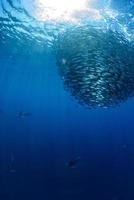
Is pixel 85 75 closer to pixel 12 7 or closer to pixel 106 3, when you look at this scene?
pixel 106 3

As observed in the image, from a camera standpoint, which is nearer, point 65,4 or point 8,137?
point 65,4

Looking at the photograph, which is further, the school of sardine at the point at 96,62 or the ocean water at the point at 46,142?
the ocean water at the point at 46,142

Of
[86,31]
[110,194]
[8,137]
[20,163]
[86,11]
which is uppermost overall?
[86,11]

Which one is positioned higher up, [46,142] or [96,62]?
[96,62]

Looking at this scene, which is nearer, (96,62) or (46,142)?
(96,62)

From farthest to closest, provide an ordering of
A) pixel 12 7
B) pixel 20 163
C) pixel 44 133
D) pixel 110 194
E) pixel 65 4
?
pixel 44 133, pixel 20 163, pixel 110 194, pixel 12 7, pixel 65 4

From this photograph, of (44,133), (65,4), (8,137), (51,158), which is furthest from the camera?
(44,133)

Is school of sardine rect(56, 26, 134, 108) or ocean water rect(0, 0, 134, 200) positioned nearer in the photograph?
school of sardine rect(56, 26, 134, 108)

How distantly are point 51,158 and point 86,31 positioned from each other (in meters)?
20.5

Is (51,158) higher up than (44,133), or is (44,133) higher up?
(44,133)

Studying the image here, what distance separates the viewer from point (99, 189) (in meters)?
26.8

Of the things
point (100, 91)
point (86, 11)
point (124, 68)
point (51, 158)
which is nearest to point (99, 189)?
point (51, 158)

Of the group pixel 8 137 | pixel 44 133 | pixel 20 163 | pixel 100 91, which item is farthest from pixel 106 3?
pixel 44 133

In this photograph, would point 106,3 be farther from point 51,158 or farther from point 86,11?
point 51,158
